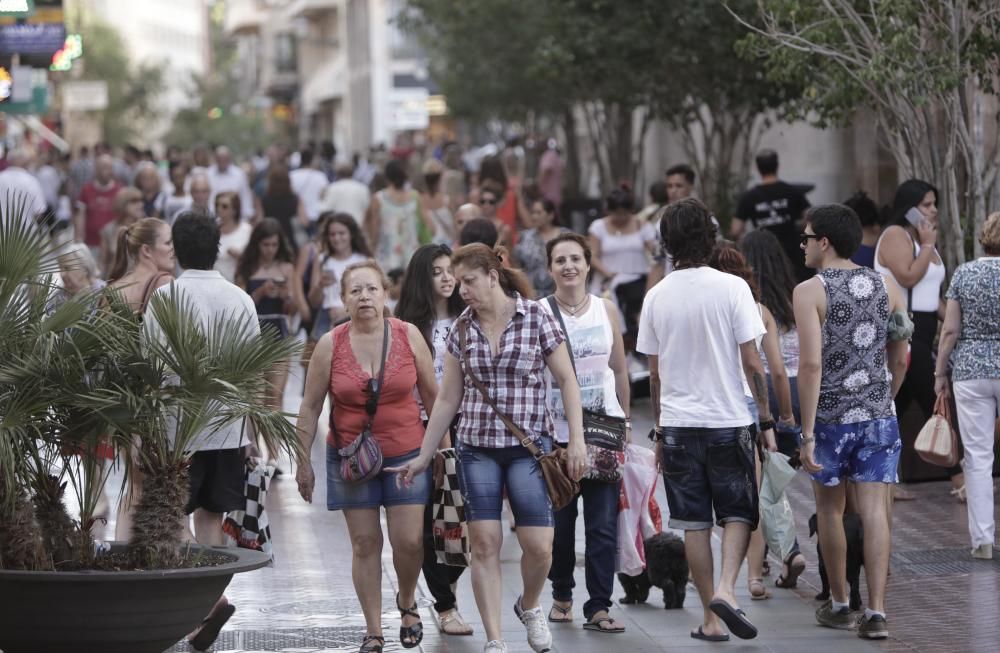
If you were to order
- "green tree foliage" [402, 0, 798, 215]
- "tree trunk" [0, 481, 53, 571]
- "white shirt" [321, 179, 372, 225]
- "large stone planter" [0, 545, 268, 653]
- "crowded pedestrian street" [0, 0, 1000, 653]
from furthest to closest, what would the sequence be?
"white shirt" [321, 179, 372, 225] → "green tree foliage" [402, 0, 798, 215] → "crowded pedestrian street" [0, 0, 1000, 653] → "tree trunk" [0, 481, 53, 571] → "large stone planter" [0, 545, 268, 653]

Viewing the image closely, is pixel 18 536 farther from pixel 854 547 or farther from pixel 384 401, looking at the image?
pixel 854 547

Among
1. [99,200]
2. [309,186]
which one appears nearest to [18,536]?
[99,200]

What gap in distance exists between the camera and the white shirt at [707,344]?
7.51m

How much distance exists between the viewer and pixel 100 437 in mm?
6762

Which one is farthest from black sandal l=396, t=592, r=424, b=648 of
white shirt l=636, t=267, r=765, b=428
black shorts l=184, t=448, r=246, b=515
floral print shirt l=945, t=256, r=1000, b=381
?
floral print shirt l=945, t=256, r=1000, b=381

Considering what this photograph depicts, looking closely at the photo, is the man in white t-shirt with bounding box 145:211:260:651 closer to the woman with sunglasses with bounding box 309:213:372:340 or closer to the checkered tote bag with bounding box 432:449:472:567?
the checkered tote bag with bounding box 432:449:472:567

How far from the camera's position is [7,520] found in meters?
6.61

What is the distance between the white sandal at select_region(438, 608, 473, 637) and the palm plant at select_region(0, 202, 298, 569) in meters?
1.51

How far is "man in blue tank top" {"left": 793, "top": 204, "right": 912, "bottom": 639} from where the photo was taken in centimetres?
768

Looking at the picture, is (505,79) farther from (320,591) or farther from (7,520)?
(7,520)

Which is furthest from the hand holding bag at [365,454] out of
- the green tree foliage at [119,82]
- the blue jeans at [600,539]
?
the green tree foliage at [119,82]

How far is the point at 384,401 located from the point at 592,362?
1.00 m

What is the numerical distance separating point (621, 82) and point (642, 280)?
4354 mm

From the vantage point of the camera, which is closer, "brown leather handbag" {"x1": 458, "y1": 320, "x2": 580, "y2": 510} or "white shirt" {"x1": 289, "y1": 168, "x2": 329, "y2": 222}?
"brown leather handbag" {"x1": 458, "y1": 320, "x2": 580, "y2": 510}
